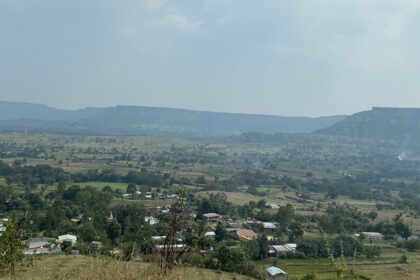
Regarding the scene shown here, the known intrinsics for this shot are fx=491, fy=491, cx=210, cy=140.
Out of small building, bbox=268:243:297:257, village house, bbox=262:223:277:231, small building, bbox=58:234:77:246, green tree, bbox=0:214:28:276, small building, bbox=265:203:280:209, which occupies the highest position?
green tree, bbox=0:214:28:276

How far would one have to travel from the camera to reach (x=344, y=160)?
121m

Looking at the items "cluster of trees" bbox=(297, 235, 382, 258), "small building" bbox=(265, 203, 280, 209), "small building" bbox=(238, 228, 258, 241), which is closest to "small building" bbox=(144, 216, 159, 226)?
"small building" bbox=(238, 228, 258, 241)

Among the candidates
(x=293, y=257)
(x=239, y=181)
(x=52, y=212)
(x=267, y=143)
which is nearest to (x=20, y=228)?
(x=293, y=257)

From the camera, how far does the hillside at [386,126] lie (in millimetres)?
160750

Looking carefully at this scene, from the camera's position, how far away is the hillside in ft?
527

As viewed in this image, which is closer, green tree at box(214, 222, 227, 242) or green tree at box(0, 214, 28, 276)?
green tree at box(0, 214, 28, 276)

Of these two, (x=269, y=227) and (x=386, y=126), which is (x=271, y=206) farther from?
(x=386, y=126)

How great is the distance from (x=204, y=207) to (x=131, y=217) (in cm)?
1043

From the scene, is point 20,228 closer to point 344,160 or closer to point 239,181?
point 239,181

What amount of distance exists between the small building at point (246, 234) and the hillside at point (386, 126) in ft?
435

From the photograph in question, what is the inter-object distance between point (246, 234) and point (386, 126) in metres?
141

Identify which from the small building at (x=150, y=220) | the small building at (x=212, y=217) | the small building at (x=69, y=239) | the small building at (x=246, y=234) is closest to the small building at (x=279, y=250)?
the small building at (x=246, y=234)

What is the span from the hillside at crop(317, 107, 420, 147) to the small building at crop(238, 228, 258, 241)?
13256cm

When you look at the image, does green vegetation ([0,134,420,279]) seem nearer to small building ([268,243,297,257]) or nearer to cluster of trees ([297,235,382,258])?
cluster of trees ([297,235,382,258])
